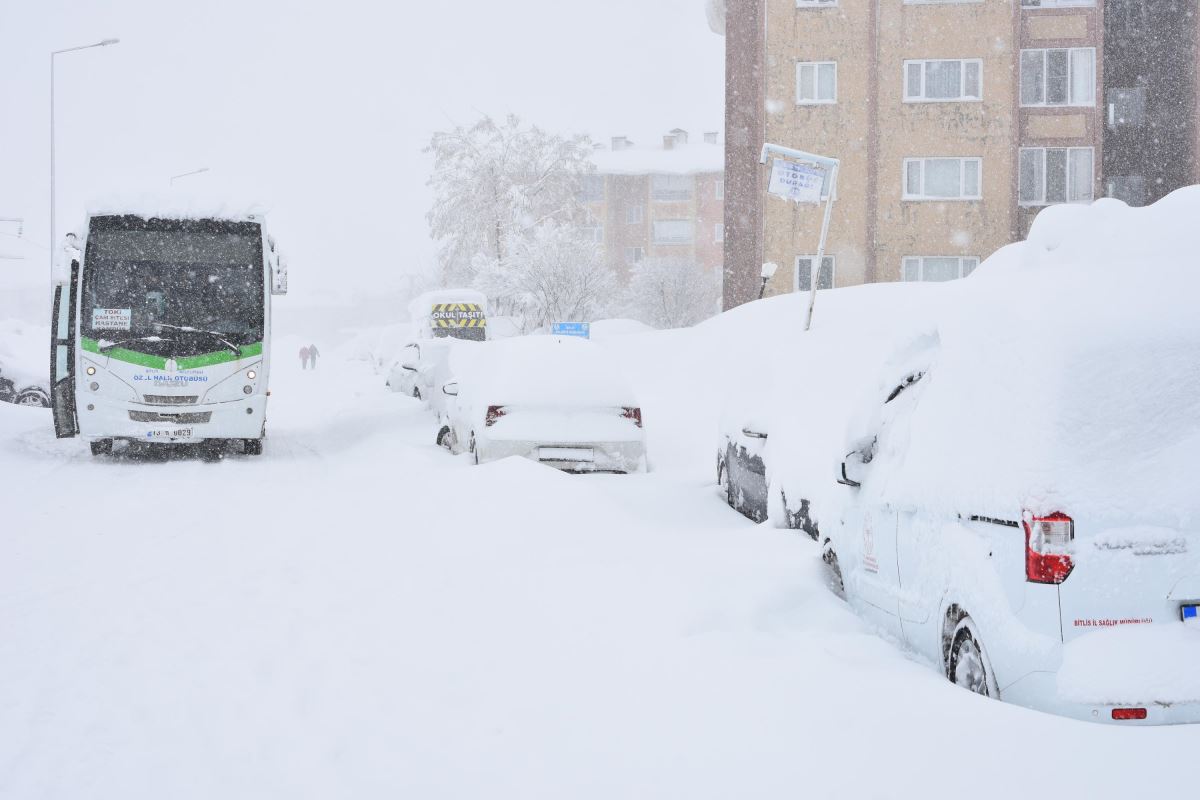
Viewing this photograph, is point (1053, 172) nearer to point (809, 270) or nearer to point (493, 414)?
point (809, 270)

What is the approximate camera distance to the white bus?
13.4 meters

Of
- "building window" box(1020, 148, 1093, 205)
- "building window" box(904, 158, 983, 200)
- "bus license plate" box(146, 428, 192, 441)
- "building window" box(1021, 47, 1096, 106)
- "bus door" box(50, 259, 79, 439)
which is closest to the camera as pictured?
"bus door" box(50, 259, 79, 439)

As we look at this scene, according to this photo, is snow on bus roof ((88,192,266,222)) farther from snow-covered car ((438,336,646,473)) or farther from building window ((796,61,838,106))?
building window ((796,61,838,106))

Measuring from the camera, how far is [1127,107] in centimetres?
3556

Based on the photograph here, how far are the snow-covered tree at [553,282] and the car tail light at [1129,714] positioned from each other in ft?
137

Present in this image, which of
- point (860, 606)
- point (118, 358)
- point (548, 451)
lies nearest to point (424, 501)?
point (548, 451)

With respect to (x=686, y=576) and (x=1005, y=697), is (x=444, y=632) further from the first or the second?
(x=1005, y=697)

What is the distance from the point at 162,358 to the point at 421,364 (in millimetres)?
9442

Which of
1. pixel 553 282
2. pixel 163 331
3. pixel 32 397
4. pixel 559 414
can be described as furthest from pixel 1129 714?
pixel 553 282

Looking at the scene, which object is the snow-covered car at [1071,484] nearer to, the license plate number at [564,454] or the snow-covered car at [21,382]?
the license plate number at [564,454]

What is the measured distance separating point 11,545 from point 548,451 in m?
4.70

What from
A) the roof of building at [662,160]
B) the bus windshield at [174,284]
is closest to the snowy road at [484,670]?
the bus windshield at [174,284]

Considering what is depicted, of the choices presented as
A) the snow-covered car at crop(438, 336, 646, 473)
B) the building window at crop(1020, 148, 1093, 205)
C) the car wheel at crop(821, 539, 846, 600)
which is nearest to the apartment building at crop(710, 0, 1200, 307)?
the building window at crop(1020, 148, 1093, 205)

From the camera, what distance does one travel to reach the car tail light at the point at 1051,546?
395 cm
